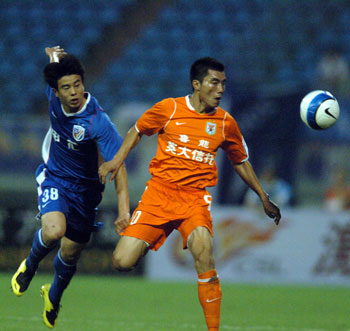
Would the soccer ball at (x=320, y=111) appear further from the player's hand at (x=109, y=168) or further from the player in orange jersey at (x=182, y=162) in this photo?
the player's hand at (x=109, y=168)

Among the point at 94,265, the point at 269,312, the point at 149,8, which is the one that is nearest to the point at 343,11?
the point at 149,8

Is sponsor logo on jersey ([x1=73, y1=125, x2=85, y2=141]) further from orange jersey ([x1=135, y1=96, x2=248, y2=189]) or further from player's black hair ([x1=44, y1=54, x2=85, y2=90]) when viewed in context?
orange jersey ([x1=135, y1=96, x2=248, y2=189])

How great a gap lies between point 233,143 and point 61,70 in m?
1.52

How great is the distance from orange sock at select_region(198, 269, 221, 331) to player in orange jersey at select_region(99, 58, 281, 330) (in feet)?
1.08

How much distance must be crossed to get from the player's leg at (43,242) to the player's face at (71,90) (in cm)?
91

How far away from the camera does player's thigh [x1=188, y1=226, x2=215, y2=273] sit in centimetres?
519

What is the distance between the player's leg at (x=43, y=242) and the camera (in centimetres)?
559

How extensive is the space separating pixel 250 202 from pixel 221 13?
24.5 ft

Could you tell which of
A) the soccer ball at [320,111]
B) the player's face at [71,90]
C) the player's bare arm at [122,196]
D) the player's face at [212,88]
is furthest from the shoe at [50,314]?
the soccer ball at [320,111]

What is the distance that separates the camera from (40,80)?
16109mm

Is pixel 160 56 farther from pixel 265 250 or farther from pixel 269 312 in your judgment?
pixel 269 312

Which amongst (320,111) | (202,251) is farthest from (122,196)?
(320,111)

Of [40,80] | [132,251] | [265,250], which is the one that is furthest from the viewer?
[40,80]

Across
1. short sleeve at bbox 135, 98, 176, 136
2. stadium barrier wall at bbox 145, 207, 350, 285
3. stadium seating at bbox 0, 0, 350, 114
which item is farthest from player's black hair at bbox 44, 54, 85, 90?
stadium seating at bbox 0, 0, 350, 114
